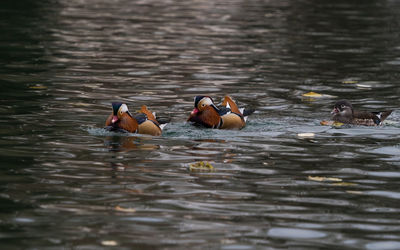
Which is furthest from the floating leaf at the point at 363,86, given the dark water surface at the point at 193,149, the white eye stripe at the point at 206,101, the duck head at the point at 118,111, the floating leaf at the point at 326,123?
the duck head at the point at 118,111

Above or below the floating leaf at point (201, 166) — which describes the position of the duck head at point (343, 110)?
above

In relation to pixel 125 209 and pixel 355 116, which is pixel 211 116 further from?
pixel 125 209

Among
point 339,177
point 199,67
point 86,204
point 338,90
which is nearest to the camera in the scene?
point 86,204

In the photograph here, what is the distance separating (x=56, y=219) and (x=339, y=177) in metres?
3.82

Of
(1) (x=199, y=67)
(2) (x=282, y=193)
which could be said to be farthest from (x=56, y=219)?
(1) (x=199, y=67)

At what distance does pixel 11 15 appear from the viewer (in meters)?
34.2

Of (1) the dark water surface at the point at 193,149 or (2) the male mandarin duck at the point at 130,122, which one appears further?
(2) the male mandarin duck at the point at 130,122

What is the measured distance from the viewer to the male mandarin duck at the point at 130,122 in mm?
13070

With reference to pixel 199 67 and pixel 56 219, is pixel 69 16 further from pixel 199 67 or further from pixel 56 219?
pixel 56 219

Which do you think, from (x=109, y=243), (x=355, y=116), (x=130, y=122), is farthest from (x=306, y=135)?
(x=109, y=243)

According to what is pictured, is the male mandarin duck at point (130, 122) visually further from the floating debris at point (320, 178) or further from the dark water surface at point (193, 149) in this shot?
the floating debris at point (320, 178)

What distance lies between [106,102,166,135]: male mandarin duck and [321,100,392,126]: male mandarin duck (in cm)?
304

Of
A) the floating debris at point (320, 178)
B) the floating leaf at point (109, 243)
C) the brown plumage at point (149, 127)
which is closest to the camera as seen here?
the floating leaf at point (109, 243)

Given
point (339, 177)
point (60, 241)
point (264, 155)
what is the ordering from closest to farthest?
point (60, 241) < point (339, 177) < point (264, 155)
